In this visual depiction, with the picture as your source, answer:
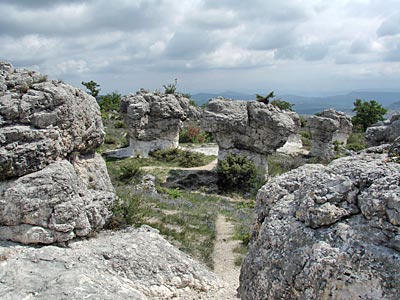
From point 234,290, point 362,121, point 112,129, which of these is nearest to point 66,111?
point 234,290

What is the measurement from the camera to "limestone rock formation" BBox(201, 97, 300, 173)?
985 inches

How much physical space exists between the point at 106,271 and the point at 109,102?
4924 centimetres

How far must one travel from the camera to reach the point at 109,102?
5478 centimetres

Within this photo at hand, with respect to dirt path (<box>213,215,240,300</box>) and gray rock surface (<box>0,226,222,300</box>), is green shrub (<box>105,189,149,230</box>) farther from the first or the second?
dirt path (<box>213,215,240,300</box>)

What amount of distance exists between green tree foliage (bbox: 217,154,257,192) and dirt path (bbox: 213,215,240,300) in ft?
30.2

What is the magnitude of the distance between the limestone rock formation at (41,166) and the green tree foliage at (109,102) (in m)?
40.1

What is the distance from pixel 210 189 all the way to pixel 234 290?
15.5 m

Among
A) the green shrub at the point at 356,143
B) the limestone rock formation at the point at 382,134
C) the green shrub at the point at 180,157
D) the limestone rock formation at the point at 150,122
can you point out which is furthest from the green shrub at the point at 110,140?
the limestone rock formation at the point at 382,134

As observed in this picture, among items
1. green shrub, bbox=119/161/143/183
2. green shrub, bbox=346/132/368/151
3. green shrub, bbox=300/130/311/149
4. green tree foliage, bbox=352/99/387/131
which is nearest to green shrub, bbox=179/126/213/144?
green shrub, bbox=300/130/311/149

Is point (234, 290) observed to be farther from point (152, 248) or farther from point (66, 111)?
point (66, 111)

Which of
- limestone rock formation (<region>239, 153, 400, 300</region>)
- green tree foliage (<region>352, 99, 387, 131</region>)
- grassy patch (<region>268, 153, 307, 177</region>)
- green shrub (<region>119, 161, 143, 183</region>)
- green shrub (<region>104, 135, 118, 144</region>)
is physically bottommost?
grassy patch (<region>268, 153, 307, 177</region>)

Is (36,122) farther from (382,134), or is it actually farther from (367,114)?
(367,114)

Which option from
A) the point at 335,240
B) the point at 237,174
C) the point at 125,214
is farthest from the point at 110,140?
the point at 335,240

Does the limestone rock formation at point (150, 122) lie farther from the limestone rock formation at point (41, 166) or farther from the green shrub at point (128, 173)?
the limestone rock formation at point (41, 166)
